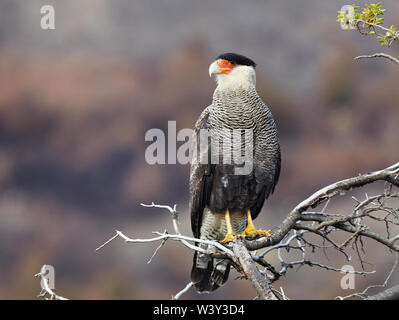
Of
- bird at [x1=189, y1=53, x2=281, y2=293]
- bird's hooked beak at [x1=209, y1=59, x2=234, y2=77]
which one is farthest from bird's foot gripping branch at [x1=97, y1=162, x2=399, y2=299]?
bird's hooked beak at [x1=209, y1=59, x2=234, y2=77]

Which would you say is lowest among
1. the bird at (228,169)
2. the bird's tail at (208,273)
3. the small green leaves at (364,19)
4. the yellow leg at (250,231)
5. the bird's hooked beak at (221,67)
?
the bird's tail at (208,273)

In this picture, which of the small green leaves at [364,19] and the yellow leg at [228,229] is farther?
the yellow leg at [228,229]

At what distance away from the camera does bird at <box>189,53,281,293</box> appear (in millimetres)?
5680

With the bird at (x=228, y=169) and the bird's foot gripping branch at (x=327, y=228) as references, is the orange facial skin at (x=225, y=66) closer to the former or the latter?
the bird at (x=228, y=169)

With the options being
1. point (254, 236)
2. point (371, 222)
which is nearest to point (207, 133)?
point (254, 236)

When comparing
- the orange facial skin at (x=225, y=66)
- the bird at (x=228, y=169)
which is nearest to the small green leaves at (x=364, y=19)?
the bird at (x=228, y=169)

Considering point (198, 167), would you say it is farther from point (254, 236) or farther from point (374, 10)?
point (374, 10)

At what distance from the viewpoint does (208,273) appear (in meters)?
5.89

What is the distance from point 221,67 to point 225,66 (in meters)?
0.04

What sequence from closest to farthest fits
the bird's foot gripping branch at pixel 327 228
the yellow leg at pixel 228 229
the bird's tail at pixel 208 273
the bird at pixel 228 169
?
the bird's foot gripping branch at pixel 327 228 < the yellow leg at pixel 228 229 < the bird at pixel 228 169 < the bird's tail at pixel 208 273

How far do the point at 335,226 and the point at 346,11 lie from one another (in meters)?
1.43

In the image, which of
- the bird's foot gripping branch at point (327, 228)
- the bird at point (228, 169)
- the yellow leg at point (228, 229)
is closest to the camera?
the bird's foot gripping branch at point (327, 228)

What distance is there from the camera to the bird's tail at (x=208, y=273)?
19.2 ft

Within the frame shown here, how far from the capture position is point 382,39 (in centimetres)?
404
